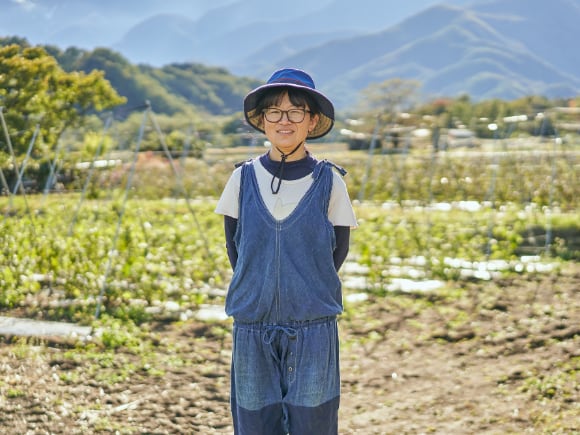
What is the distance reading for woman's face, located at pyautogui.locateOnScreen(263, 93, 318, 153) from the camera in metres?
2.10

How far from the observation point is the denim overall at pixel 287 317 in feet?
6.77

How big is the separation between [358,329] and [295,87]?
11.2 feet

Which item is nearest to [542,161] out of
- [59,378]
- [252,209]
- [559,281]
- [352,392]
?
[559,281]

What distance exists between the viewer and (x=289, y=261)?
2.08 metres

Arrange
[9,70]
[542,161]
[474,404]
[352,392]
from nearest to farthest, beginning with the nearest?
[474,404] → [352,392] → [9,70] → [542,161]

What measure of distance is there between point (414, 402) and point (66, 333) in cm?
253

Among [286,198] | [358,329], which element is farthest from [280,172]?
[358,329]

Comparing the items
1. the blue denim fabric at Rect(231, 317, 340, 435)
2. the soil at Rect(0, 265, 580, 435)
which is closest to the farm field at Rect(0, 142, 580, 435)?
the soil at Rect(0, 265, 580, 435)

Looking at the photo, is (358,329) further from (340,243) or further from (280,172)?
(280,172)

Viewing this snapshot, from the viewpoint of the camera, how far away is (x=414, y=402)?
3887 mm

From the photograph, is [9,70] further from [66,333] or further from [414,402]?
[414,402]

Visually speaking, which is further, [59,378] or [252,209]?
[59,378]

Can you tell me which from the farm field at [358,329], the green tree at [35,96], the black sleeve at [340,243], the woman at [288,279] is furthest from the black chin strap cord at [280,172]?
the green tree at [35,96]

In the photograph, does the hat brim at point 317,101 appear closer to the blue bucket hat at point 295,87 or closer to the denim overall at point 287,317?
the blue bucket hat at point 295,87
